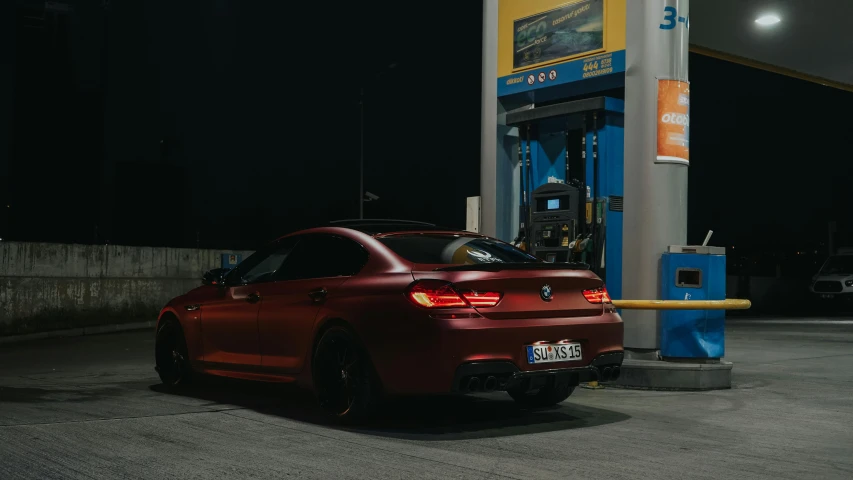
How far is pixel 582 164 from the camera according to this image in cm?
1038

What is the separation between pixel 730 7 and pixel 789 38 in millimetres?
1973

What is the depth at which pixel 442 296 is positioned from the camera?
20.1 ft

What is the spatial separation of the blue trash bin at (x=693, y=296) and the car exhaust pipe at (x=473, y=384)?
11.8 ft

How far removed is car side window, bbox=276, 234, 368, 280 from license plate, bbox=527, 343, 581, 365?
1.35 m

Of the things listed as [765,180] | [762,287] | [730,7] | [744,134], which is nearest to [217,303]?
[730,7]

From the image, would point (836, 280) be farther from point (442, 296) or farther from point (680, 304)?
point (442, 296)

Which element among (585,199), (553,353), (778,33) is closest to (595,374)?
(553,353)

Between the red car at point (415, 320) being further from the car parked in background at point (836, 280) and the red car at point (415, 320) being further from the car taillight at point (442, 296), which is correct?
the car parked in background at point (836, 280)

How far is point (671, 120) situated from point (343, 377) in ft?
15.0

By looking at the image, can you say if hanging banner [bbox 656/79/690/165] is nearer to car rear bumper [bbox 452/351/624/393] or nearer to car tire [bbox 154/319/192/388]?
car rear bumper [bbox 452/351/624/393]

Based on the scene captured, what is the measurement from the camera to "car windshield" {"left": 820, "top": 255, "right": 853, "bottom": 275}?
98.8ft

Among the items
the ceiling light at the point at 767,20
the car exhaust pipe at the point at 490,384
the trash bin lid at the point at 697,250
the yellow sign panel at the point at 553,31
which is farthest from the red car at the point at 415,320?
the ceiling light at the point at 767,20

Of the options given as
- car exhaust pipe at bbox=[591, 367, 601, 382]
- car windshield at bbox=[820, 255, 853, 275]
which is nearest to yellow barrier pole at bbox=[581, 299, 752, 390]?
car exhaust pipe at bbox=[591, 367, 601, 382]

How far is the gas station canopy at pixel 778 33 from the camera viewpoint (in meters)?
12.1
